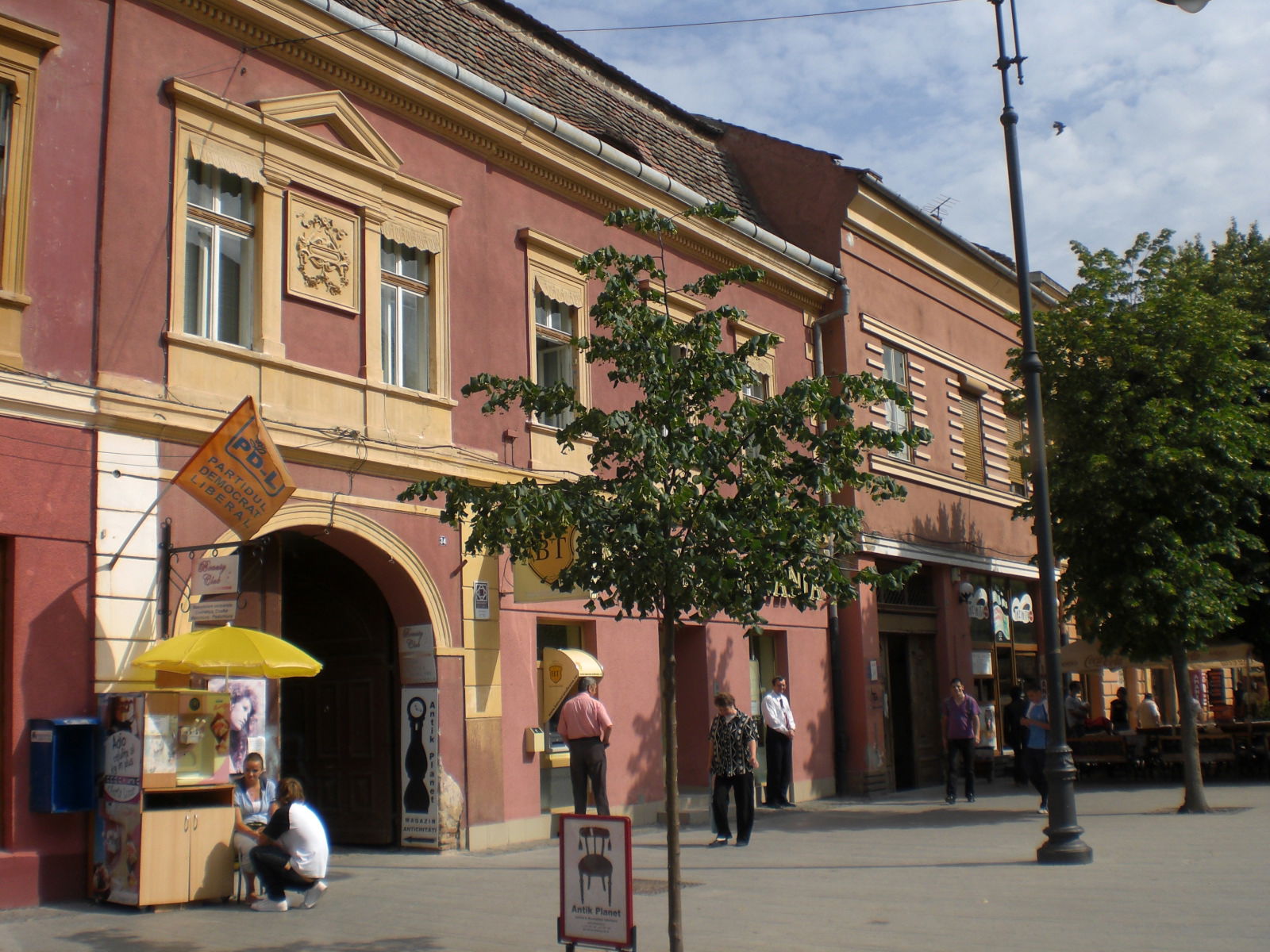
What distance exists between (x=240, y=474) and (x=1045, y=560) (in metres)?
7.64

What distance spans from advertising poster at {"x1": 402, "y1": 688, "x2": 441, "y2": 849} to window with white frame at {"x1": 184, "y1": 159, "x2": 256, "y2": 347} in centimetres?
410

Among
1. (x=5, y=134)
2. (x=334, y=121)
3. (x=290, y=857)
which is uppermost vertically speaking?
(x=334, y=121)

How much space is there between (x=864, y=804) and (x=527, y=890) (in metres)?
9.07

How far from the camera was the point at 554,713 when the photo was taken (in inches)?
578

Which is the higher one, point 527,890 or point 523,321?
point 523,321

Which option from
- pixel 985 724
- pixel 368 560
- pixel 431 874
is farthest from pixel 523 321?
pixel 985 724

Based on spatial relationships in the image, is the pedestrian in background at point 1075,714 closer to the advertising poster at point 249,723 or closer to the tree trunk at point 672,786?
the advertising poster at point 249,723

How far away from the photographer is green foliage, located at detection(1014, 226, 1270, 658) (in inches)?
661

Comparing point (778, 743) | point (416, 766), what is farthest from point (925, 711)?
point (416, 766)

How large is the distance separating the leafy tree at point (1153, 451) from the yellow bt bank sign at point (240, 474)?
11106 millimetres

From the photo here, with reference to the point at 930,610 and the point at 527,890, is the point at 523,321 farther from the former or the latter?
the point at 930,610

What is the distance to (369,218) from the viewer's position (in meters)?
13.4

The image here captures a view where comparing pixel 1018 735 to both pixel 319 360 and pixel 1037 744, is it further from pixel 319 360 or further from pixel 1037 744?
pixel 319 360

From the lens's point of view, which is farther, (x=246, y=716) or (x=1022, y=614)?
(x=1022, y=614)
